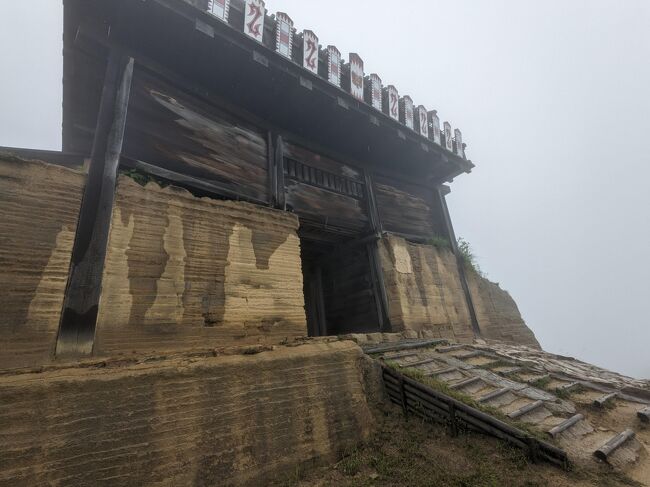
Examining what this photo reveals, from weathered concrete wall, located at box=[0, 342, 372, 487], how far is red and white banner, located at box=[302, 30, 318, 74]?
17.7ft

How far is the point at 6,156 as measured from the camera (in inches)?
132

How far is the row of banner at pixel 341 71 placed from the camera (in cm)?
547

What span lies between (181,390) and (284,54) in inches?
220

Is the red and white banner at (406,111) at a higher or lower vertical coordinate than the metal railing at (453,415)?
higher

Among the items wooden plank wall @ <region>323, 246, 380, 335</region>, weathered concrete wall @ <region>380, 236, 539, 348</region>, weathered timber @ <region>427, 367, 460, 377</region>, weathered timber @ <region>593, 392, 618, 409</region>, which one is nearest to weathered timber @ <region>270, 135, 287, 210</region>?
wooden plank wall @ <region>323, 246, 380, 335</region>

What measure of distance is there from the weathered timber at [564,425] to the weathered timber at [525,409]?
33 centimetres

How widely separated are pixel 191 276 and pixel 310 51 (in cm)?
502

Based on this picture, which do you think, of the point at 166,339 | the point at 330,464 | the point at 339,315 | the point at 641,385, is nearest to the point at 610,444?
the point at 330,464

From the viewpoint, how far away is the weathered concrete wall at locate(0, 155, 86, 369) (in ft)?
9.83

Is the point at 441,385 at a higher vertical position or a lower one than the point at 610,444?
higher

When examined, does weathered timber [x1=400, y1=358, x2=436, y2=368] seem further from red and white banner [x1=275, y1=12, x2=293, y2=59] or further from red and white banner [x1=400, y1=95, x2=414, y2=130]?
red and white banner [x1=400, y1=95, x2=414, y2=130]

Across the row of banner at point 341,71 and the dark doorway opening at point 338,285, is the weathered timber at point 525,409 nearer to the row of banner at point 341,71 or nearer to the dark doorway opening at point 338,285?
the dark doorway opening at point 338,285

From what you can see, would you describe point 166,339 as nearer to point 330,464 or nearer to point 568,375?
point 330,464

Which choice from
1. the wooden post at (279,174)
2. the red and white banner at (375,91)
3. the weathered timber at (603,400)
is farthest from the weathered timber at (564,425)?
the red and white banner at (375,91)
